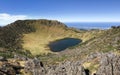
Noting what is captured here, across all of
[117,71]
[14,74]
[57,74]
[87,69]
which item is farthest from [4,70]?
[117,71]

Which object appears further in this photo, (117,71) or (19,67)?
(19,67)

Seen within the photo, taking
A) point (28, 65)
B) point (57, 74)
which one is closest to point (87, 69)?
point (57, 74)

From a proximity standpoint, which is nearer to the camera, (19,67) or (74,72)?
(74,72)

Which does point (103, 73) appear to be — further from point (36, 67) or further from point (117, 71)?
point (36, 67)

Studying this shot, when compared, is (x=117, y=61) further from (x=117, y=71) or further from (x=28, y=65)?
(x=28, y=65)

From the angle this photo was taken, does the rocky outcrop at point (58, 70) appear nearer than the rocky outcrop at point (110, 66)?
No

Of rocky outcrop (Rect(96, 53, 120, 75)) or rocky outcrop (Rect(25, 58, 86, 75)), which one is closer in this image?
rocky outcrop (Rect(96, 53, 120, 75))

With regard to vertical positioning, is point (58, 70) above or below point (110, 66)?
below
